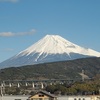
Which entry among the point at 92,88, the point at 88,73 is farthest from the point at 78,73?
the point at 92,88

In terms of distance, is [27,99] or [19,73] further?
[19,73]

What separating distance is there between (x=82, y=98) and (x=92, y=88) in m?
23.7

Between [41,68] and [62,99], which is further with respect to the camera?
[41,68]

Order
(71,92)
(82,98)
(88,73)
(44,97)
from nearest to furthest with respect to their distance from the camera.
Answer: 1. (44,97)
2. (82,98)
3. (71,92)
4. (88,73)

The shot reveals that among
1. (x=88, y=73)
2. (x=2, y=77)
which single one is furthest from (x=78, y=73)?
(x=2, y=77)

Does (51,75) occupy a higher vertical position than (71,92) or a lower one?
higher

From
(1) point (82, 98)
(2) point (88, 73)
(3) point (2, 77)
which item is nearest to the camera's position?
(1) point (82, 98)

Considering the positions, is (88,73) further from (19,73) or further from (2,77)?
(2,77)

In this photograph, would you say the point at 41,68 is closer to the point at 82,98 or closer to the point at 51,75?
the point at 51,75

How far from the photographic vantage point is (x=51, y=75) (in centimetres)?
18300

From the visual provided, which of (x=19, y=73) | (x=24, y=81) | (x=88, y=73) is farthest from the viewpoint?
(x=88, y=73)

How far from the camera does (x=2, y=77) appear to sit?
16838 cm

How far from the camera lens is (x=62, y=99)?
5875cm

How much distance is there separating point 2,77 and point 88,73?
4450 centimetres
